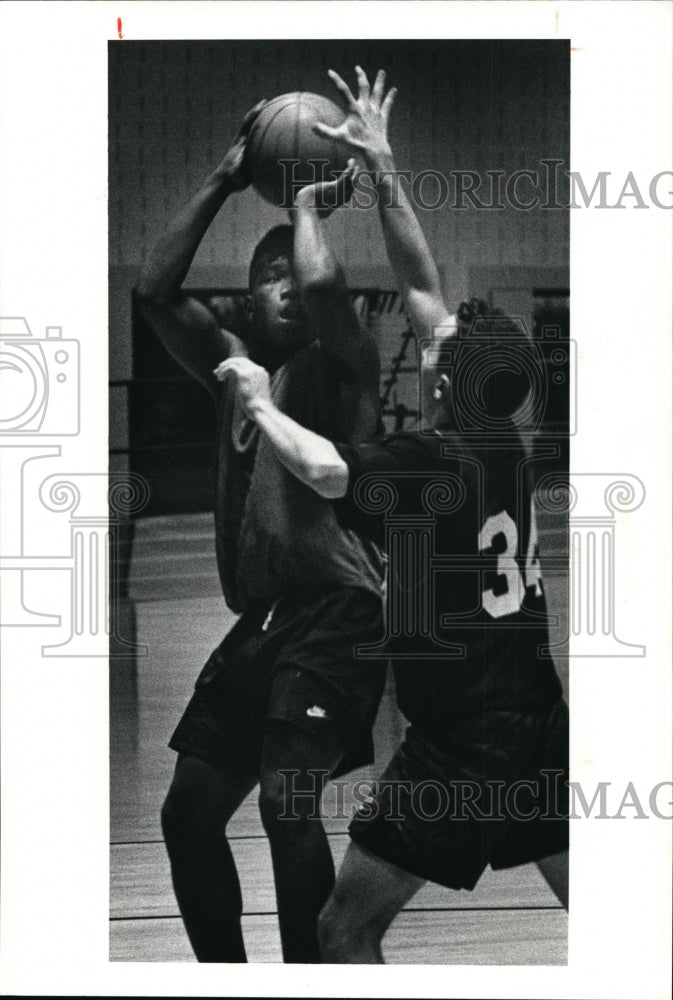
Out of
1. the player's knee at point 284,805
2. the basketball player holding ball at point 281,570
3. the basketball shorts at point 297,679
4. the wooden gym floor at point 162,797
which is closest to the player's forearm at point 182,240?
the basketball player holding ball at point 281,570

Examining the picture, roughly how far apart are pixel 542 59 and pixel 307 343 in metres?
0.88

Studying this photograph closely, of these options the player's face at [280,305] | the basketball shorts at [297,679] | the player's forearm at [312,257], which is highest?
the player's forearm at [312,257]

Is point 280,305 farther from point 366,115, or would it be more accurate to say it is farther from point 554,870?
point 554,870

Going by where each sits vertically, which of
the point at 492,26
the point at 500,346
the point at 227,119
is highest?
the point at 492,26

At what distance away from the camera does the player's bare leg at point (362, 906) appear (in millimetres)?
3133

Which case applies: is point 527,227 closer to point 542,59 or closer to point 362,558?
point 542,59

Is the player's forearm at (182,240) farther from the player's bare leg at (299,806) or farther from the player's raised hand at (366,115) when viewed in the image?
the player's bare leg at (299,806)

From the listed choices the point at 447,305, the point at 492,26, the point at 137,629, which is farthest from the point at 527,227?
the point at 137,629

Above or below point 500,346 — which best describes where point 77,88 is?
above

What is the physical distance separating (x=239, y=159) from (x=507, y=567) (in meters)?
1.17

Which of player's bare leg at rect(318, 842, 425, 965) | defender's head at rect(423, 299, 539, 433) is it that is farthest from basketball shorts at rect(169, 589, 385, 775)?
defender's head at rect(423, 299, 539, 433)

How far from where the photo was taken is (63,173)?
3.14 metres

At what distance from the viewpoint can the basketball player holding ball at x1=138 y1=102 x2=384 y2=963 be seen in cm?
311

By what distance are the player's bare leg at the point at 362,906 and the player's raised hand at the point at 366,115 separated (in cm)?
168
